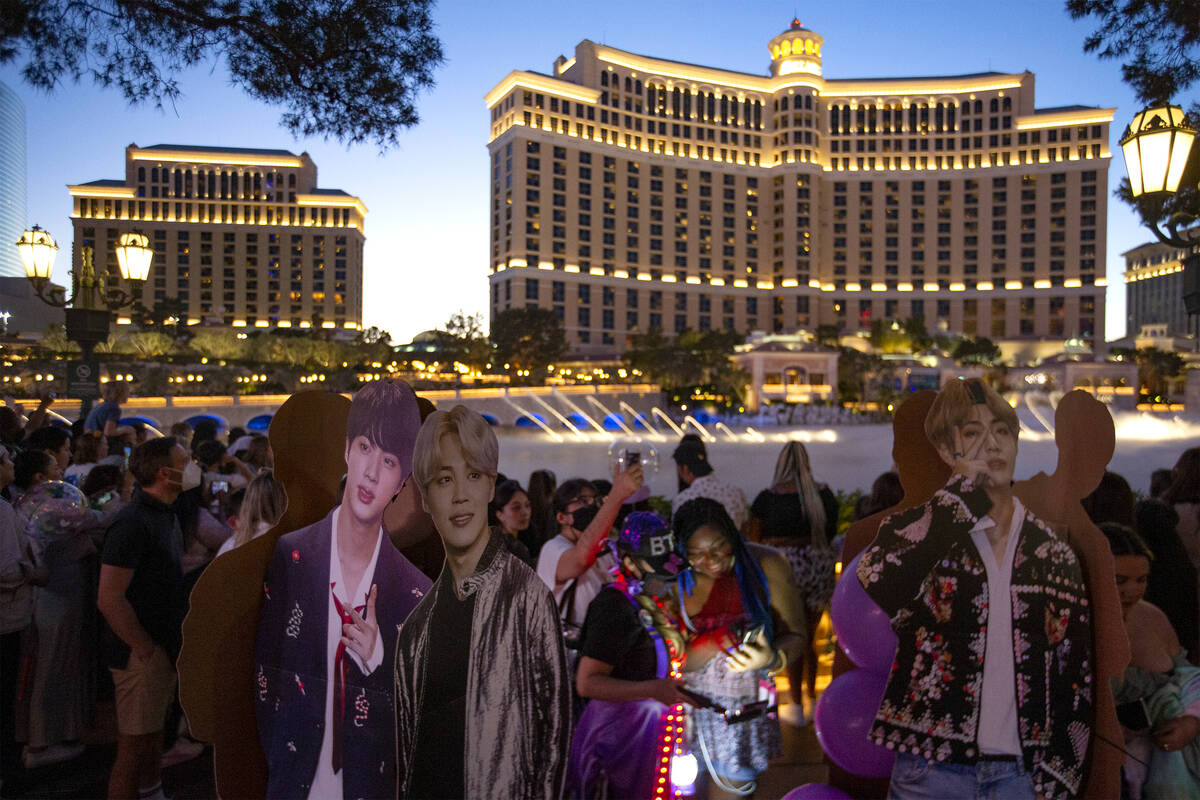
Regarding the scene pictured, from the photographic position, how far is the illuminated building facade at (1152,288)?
106812 millimetres

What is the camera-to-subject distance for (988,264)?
81.9 meters

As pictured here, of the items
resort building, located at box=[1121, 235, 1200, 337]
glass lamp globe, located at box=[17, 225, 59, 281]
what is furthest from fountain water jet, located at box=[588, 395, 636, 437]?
resort building, located at box=[1121, 235, 1200, 337]

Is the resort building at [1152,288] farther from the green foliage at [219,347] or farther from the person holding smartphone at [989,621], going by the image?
the person holding smartphone at [989,621]

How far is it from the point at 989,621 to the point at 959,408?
0.57 metres

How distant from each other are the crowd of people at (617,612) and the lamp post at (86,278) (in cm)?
363

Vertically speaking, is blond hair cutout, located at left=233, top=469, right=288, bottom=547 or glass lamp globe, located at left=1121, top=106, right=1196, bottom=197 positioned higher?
glass lamp globe, located at left=1121, top=106, right=1196, bottom=197

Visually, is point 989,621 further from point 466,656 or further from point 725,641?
point 466,656

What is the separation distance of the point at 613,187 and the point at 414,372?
38.8m

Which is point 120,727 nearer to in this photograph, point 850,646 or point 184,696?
point 184,696

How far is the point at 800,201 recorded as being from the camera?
82250 mm

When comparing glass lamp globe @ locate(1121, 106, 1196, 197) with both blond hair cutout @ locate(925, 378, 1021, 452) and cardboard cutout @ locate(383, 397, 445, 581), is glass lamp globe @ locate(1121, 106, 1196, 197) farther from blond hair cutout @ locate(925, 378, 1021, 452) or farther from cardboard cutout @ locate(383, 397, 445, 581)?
cardboard cutout @ locate(383, 397, 445, 581)

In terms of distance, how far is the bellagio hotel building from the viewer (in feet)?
253

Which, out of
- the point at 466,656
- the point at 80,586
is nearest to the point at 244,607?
the point at 466,656

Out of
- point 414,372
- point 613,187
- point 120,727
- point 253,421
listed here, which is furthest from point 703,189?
point 120,727
